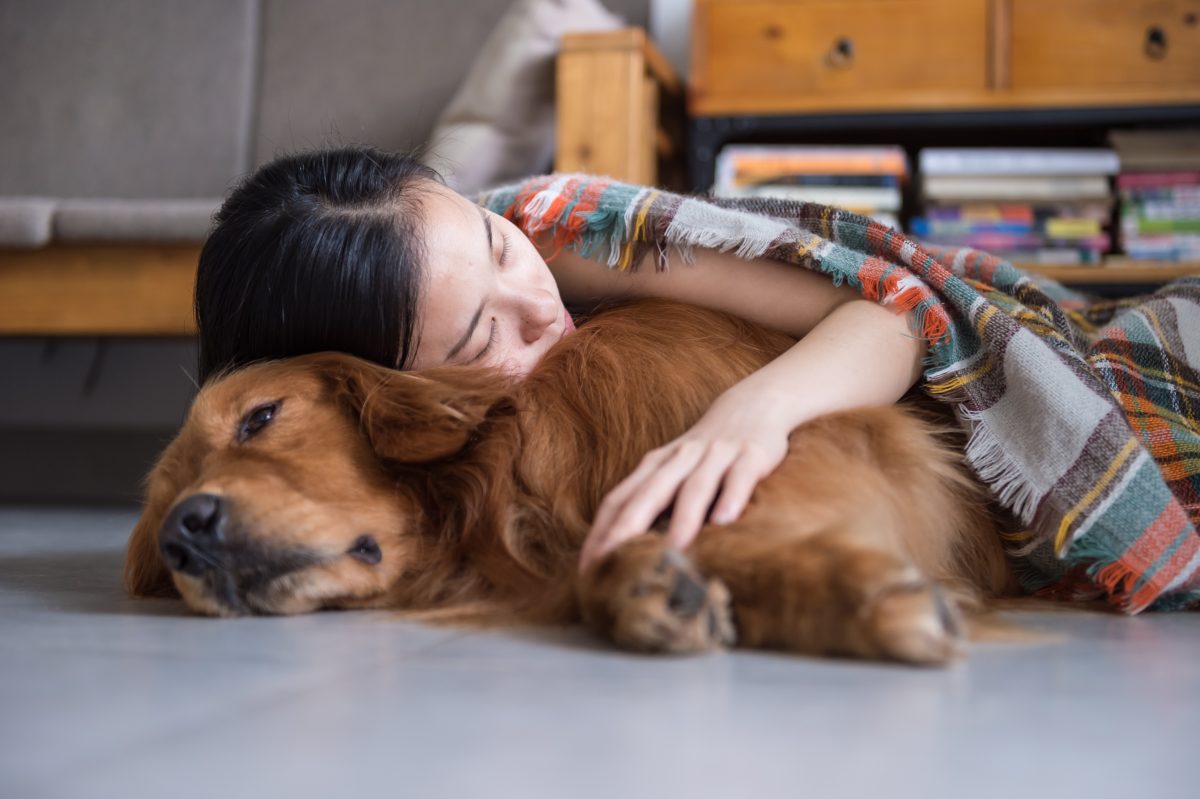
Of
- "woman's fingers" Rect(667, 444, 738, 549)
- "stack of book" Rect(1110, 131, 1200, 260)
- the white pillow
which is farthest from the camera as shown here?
"stack of book" Rect(1110, 131, 1200, 260)

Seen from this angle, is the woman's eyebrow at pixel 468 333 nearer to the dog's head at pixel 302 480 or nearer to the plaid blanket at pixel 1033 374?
the dog's head at pixel 302 480

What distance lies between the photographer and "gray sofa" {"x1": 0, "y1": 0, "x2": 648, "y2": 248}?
348 centimetres

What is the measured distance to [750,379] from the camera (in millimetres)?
1036

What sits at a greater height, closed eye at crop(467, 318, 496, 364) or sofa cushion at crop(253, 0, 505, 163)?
sofa cushion at crop(253, 0, 505, 163)

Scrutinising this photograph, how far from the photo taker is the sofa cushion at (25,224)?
2402 millimetres

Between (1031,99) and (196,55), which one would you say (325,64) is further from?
(1031,99)

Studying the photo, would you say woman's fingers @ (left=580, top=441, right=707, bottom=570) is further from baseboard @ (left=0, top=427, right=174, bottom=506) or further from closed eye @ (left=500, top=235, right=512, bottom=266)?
baseboard @ (left=0, top=427, right=174, bottom=506)

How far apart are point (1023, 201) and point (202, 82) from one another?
250 centimetres

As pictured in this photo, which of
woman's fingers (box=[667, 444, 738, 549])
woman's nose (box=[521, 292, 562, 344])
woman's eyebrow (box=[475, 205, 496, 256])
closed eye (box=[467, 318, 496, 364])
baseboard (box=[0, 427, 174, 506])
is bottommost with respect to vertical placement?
baseboard (box=[0, 427, 174, 506])

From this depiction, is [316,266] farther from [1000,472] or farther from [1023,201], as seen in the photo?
[1023,201]

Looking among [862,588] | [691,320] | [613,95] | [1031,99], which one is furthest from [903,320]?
[1031,99]

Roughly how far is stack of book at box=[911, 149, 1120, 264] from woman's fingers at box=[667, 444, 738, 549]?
1.97 m

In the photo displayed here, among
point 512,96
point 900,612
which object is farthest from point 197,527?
point 512,96

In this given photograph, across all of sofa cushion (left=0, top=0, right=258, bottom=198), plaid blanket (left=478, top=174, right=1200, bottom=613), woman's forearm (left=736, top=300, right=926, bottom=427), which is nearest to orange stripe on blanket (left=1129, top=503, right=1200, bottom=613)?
plaid blanket (left=478, top=174, right=1200, bottom=613)
